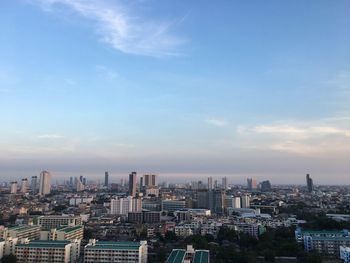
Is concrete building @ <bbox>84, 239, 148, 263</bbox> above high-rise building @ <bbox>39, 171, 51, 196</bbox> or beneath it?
beneath

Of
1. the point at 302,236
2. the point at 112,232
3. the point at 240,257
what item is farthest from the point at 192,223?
the point at 240,257

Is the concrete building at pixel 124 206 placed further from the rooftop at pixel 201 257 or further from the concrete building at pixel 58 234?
the rooftop at pixel 201 257

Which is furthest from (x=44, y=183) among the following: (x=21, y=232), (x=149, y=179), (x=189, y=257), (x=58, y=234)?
(x=189, y=257)

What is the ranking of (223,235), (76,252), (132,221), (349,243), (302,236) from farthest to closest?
1. (132,221)
2. (223,235)
3. (302,236)
4. (349,243)
5. (76,252)

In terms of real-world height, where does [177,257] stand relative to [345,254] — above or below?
above

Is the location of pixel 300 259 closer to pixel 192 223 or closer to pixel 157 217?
pixel 192 223

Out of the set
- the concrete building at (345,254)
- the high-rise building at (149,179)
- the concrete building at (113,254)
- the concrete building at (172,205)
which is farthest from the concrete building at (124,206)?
the high-rise building at (149,179)

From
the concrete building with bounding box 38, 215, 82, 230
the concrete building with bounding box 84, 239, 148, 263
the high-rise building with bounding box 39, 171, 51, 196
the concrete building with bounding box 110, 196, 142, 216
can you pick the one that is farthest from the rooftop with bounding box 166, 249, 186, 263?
the high-rise building with bounding box 39, 171, 51, 196

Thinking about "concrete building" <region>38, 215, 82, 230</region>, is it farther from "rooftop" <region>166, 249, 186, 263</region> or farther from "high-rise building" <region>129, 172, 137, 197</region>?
"high-rise building" <region>129, 172, 137, 197</region>


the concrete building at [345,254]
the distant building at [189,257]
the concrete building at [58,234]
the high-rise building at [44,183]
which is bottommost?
the concrete building at [345,254]

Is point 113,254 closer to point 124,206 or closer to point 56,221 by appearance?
point 56,221

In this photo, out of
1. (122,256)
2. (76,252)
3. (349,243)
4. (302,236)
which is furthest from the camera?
(302,236)
